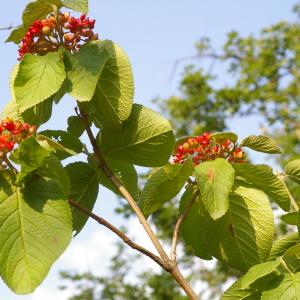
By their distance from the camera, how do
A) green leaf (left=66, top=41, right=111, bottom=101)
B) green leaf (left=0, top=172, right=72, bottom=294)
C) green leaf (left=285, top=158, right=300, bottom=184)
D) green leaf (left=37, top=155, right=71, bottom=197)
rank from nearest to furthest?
green leaf (left=0, top=172, right=72, bottom=294) < green leaf (left=37, top=155, right=71, bottom=197) < green leaf (left=66, top=41, right=111, bottom=101) < green leaf (left=285, top=158, right=300, bottom=184)

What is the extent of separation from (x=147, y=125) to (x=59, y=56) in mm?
305

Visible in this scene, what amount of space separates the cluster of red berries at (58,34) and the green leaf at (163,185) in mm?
429

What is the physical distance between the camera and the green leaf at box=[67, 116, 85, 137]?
5.72 ft

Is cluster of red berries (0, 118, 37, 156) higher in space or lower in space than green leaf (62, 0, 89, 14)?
lower

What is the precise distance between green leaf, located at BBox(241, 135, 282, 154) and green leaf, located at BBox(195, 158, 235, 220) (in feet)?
0.83

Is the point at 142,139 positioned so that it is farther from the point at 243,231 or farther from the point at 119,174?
the point at 243,231

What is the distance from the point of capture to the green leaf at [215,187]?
4.66 feet

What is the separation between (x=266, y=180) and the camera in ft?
5.39

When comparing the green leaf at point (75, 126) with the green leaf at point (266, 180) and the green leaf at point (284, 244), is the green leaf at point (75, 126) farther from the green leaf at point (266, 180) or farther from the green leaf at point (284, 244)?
the green leaf at point (284, 244)

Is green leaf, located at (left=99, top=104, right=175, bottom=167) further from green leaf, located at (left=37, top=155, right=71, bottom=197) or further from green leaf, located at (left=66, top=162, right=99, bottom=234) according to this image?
green leaf, located at (left=37, top=155, right=71, bottom=197)

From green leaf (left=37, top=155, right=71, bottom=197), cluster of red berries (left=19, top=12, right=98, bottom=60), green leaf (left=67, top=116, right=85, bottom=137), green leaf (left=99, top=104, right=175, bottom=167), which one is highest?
cluster of red berries (left=19, top=12, right=98, bottom=60)

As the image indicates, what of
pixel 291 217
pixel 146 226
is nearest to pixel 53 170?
pixel 146 226

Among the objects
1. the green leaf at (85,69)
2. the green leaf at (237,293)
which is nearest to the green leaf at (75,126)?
the green leaf at (85,69)

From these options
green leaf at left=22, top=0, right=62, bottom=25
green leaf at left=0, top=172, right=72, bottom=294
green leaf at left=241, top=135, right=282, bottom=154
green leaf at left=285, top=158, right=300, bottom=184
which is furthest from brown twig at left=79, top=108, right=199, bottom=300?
green leaf at left=285, top=158, right=300, bottom=184
